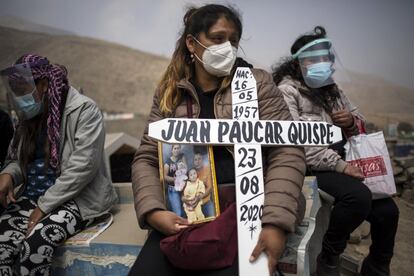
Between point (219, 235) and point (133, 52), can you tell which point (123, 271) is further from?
point (133, 52)

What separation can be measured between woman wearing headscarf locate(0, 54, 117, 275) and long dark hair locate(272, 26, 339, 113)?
1444 millimetres

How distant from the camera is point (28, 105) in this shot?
222 centimetres

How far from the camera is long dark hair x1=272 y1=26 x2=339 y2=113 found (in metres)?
2.58

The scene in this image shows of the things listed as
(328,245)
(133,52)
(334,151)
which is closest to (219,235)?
(328,245)

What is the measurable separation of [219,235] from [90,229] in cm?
117

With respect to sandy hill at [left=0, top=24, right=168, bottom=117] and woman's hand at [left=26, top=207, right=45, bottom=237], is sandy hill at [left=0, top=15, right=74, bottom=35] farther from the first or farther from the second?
woman's hand at [left=26, top=207, right=45, bottom=237]

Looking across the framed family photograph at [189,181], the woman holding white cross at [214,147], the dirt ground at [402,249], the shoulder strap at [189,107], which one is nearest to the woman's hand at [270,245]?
the woman holding white cross at [214,147]

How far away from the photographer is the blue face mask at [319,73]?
2562 millimetres

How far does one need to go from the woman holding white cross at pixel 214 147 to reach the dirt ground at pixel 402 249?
1.79 meters

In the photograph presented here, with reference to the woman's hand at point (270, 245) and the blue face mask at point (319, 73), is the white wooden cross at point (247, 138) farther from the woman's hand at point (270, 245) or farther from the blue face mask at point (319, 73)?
the blue face mask at point (319, 73)

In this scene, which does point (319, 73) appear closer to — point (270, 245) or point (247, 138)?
point (247, 138)

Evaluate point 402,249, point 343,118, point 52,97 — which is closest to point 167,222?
point 52,97

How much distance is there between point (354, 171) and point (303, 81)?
2.46 ft

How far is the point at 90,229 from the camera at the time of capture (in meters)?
2.33
